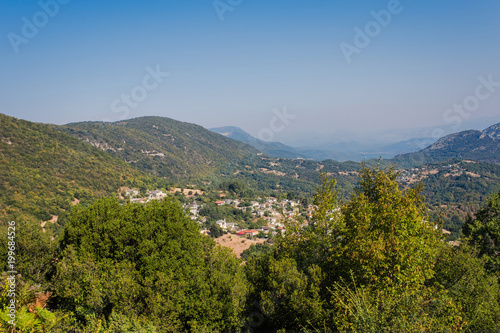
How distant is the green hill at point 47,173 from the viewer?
116 ft

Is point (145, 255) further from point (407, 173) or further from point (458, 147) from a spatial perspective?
point (458, 147)

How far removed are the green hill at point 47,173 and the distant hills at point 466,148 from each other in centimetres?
15187

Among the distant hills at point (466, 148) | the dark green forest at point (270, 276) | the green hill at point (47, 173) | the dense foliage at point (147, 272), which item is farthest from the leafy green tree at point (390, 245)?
the distant hills at point (466, 148)

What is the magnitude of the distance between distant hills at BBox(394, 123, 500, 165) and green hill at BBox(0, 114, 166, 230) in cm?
15187

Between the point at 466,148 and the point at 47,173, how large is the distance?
20469 cm

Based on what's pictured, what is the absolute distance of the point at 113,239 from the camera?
40.8 feet

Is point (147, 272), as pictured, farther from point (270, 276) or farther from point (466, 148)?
point (466, 148)

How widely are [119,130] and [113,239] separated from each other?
126 metres

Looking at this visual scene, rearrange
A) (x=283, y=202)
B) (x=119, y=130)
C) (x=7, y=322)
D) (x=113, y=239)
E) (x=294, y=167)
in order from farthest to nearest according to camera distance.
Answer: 1. (x=294, y=167)
2. (x=119, y=130)
3. (x=283, y=202)
4. (x=113, y=239)
5. (x=7, y=322)

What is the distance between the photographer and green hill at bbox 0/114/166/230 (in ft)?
116

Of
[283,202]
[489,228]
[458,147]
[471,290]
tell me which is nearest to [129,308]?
[471,290]

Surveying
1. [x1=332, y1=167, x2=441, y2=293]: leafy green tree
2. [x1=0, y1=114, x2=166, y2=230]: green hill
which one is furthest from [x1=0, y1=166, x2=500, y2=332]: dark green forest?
[x1=0, y1=114, x2=166, y2=230]: green hill

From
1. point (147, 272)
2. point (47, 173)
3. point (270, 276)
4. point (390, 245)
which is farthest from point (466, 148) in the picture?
point (147, 272)

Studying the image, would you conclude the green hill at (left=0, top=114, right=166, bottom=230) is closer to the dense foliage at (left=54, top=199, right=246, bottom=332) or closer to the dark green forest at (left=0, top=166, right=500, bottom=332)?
the dense foliage at (left=54, top=199, right=246, bottom=332)
